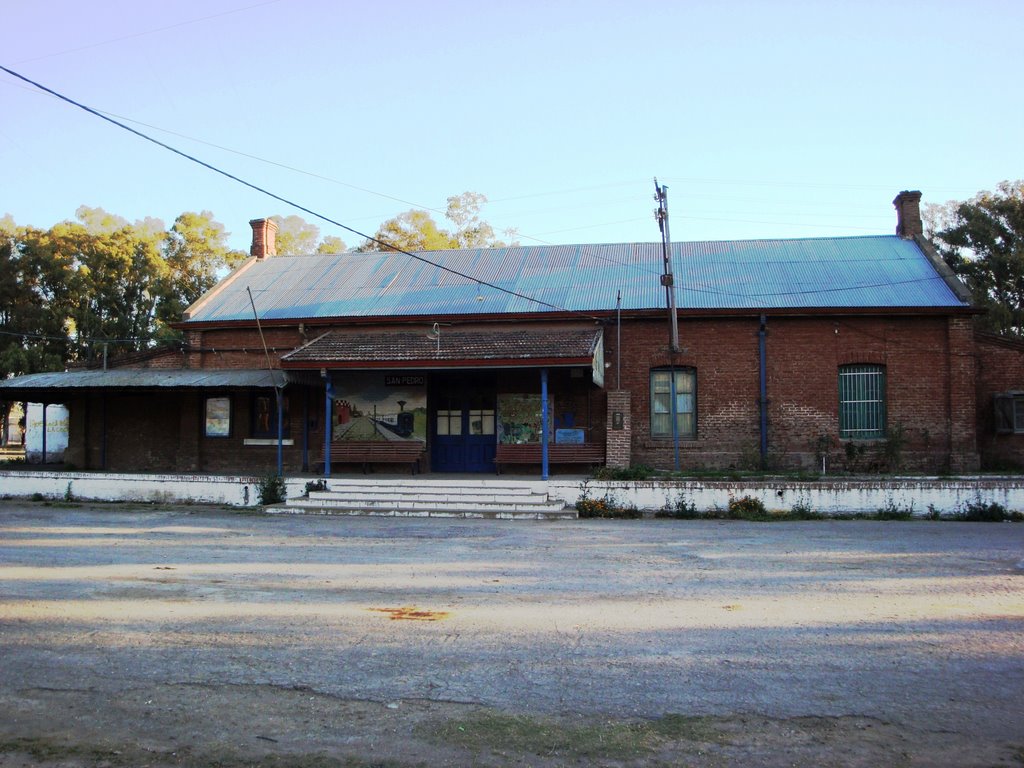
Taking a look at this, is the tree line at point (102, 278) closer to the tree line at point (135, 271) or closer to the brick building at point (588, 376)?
the tree line at point (135, 271)

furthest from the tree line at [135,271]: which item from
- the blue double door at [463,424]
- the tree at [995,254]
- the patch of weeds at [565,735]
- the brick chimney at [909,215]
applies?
the patch of weeds at [565,735]

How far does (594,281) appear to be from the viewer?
21641 mm

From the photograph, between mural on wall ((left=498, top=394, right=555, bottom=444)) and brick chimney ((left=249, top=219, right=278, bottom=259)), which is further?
brick chimney ((left=249, top=219, right=278, bottom=259))

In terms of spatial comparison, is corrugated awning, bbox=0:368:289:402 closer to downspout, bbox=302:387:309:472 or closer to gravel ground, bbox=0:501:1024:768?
downspout, bbox=302:387:309:472

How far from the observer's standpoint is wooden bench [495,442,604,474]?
18.7m

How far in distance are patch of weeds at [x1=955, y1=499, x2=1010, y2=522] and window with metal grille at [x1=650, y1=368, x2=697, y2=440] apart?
20.3 ft

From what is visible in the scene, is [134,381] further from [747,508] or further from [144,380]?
[747,508]

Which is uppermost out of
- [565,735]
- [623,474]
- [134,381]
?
[134,381]

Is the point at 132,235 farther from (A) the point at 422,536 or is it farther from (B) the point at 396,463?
(A) the point at 422,536

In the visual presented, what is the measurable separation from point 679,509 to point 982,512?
542 centimetres

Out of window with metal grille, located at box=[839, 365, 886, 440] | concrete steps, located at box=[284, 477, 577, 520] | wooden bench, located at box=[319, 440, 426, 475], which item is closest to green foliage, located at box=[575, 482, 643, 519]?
concrete steps, located at box=[284, 477, 577, 520]

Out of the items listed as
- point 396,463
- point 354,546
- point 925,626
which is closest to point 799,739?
point 925,626

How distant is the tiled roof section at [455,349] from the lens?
16.9 metres

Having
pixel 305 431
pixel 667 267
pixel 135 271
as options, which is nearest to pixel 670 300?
pixel 667 267
